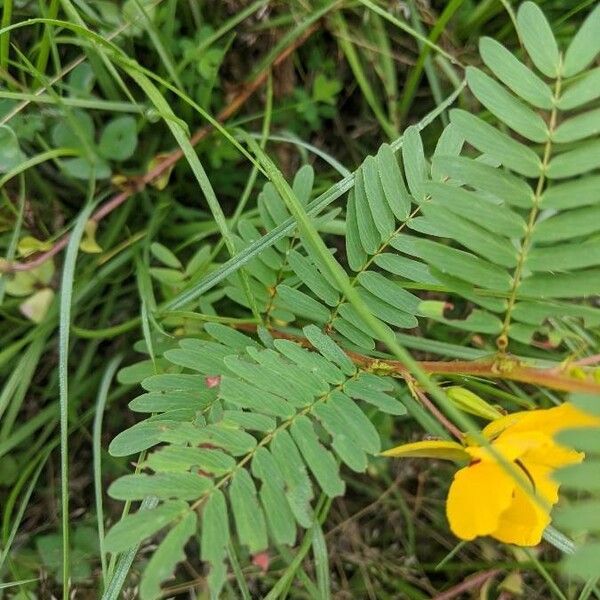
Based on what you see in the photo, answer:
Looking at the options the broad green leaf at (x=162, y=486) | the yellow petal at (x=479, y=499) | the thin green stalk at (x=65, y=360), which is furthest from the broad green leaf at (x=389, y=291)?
the thin green stalk at (x=65, y=360)

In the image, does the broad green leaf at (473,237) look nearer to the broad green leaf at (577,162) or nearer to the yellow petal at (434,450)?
the broad green leaf at (577,162)

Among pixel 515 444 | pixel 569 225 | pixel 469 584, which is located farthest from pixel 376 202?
pixel 469 584

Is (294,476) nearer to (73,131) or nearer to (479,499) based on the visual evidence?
(479,499)

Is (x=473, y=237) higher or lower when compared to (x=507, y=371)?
higher

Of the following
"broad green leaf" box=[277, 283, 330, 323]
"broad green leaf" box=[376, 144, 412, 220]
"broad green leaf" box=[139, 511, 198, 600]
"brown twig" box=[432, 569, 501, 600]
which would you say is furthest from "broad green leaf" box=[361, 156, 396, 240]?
"brown twig" box=[432, 569, 501, 600]

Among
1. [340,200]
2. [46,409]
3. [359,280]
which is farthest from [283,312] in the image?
[46,409]

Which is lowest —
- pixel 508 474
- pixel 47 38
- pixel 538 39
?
pixel 508 474

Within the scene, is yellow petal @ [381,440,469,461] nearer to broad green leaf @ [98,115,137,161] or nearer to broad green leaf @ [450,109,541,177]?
broad green leaf @ [450,109,541,177]
